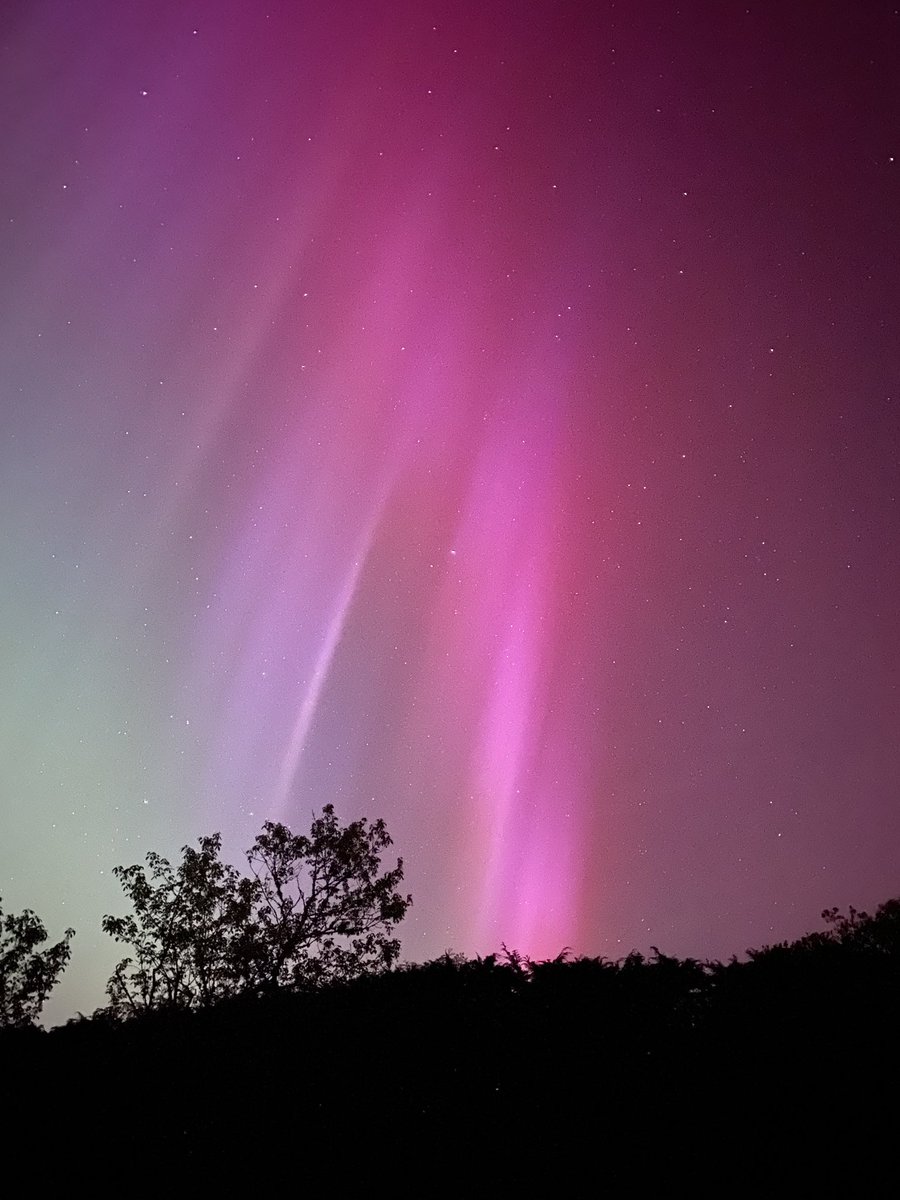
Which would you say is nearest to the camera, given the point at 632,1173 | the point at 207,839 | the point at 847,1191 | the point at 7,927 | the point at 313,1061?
the point at 847,1191

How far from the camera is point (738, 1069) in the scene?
561 centimetres

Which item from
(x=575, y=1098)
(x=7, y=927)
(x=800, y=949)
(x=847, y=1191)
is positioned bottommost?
(x=847, y=1191)

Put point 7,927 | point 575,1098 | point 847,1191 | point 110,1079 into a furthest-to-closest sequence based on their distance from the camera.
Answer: point 7,927 < point 110,1079 < point 575,1098 < point 847,1191

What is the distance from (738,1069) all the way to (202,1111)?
5.28m

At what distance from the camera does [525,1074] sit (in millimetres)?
6305

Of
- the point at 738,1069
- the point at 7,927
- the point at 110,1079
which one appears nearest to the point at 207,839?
the point at 7,927

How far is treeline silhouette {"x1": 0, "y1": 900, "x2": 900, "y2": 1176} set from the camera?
17.6 feet

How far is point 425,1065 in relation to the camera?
6.82m

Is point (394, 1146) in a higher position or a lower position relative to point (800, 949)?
lower

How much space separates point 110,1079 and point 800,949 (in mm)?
7361

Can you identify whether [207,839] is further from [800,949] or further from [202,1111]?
[800,949]

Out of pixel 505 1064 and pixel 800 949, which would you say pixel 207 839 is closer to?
pixel 505 1064

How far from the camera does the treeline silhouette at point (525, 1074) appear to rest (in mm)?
5375

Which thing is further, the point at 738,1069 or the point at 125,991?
the point at 125,991
